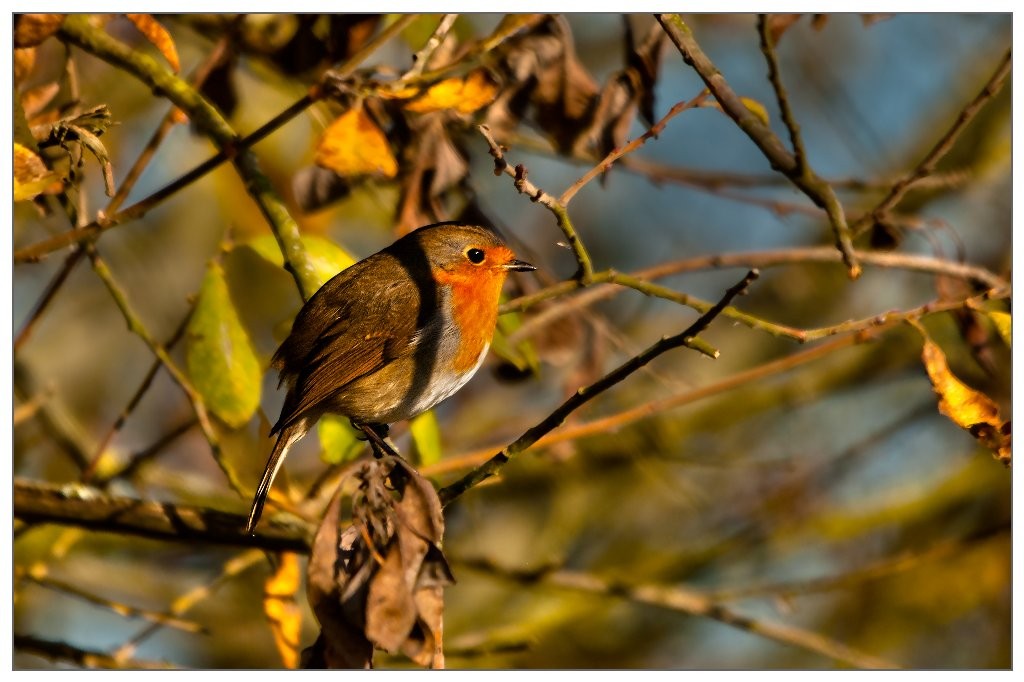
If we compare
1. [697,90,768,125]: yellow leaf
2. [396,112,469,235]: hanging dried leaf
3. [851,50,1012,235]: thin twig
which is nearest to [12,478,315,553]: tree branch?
[396,112,469,235]: hanging dried leaf

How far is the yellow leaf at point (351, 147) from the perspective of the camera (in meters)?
2.13

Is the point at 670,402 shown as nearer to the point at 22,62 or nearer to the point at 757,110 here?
the point at 757,110

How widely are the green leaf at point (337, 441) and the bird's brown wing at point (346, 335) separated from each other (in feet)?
0.19

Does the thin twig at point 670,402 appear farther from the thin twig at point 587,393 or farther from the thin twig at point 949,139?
the thin twig at point 587,393

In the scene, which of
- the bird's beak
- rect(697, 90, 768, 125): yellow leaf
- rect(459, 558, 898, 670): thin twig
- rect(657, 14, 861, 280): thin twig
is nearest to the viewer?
rect(657, 14, 861, 280): thin twig

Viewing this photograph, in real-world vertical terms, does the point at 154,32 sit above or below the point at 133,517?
above

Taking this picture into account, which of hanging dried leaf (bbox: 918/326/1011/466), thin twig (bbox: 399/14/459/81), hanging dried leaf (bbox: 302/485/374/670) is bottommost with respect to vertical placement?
hanging dried leaf (bbox: 302/485/374/670)

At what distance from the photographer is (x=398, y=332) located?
8.82 feet

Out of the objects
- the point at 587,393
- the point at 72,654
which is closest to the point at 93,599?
the point at 72,654

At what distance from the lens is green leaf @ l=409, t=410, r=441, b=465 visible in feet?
7.97

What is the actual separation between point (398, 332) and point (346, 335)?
165mm

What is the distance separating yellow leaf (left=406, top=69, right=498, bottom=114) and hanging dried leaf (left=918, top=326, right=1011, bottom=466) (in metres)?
0.91

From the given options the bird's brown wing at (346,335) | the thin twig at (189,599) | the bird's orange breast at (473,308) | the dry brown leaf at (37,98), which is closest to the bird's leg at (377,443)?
the bird's brown wing at (346,335)

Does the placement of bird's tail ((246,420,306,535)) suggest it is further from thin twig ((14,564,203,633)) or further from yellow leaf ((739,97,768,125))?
yellow leaf ((739,97,768,125))
